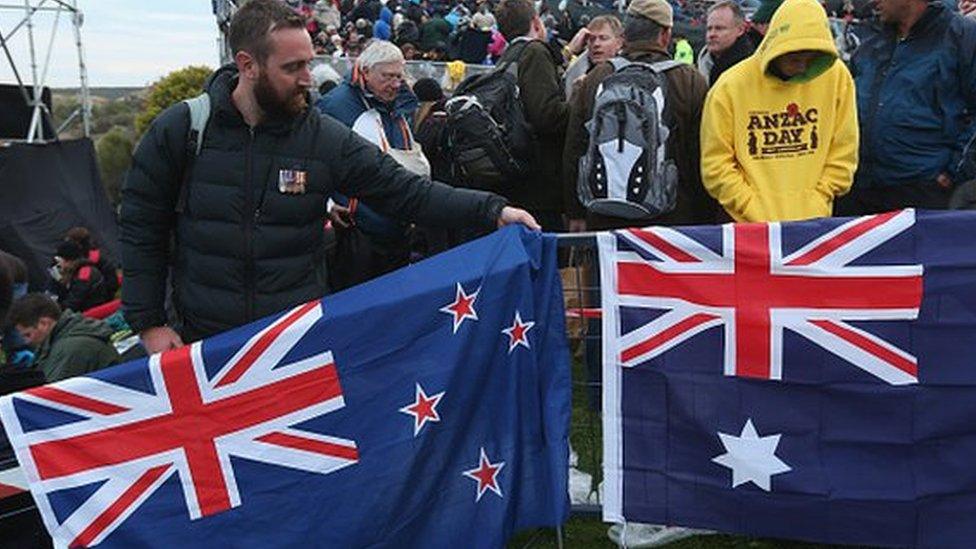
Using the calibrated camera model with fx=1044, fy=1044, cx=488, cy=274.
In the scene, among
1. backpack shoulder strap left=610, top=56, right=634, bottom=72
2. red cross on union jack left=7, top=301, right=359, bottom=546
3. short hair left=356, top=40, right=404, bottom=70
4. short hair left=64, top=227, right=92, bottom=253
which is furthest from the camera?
short hair left=64, top=227, right=92, bottom=253

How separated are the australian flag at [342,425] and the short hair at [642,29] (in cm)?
172

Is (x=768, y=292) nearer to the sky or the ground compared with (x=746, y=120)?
nearer to the ground

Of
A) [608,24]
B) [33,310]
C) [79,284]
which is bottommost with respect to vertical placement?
[79,284]

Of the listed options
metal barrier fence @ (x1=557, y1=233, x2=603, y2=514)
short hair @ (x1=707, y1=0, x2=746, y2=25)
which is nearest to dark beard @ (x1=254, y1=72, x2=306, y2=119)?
metal barrier fence @ (x1=557, y1=233, x2=603, y2=514)

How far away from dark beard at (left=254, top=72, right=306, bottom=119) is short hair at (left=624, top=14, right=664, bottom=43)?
207cm

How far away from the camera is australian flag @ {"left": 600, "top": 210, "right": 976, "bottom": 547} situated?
11.6ft

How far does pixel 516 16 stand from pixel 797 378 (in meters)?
2.97

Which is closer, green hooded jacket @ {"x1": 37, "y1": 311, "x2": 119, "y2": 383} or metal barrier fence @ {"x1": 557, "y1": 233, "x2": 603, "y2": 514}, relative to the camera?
metal barrier fence @ {"x1": 557, "y1": 233, "x2": 603, "y2": 514}

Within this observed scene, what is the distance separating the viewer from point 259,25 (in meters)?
3.41

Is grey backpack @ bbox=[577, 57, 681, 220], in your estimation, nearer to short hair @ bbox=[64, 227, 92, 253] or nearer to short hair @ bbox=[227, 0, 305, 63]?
short hair @ bbox=[227, 0, 305, 63]

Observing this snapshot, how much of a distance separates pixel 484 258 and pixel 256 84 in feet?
3.14

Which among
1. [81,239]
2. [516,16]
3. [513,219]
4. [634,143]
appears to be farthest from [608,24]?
[81,239]

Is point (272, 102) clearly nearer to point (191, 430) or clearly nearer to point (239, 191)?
point (239, 191)

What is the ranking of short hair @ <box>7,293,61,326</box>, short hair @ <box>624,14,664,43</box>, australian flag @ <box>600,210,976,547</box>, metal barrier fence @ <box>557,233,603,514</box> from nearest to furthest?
australian flag @ <box>600,210,976,547</box> < metal barrier fence @ <box>557,233,603,514</box> < short hair @ <box>624,14,664,43</box> < short hair @ <box>7,293,61,326</box>
